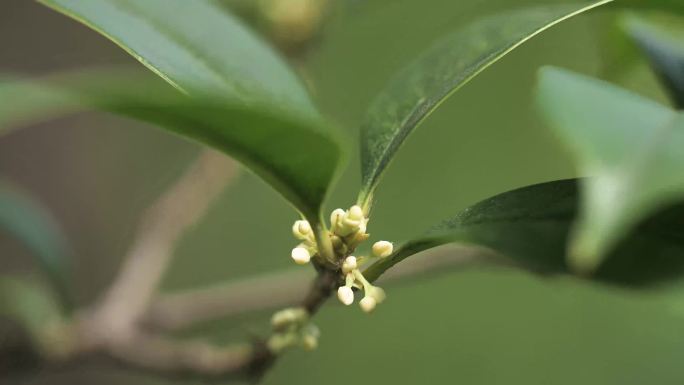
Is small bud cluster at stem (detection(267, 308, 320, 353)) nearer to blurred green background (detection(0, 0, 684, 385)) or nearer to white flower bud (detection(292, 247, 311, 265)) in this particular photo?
white flower bud (detection(292, 247, 311, 265))

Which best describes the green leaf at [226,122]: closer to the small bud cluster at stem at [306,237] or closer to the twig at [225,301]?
the small bud cluster at stem at [306,237]

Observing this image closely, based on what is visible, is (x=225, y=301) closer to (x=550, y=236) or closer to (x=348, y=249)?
(x=348, y=249)

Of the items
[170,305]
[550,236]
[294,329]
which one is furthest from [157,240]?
[550,236]

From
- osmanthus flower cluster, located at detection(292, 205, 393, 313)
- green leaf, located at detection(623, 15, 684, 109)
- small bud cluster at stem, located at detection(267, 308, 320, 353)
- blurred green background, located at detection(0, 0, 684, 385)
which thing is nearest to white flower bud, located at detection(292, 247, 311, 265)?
osmanthus flower cluster, located at detection(292, 205, 393, 313)

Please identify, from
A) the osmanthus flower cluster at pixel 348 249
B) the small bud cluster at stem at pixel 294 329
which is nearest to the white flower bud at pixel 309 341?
the small bud cluster at stem at pixel 294 329

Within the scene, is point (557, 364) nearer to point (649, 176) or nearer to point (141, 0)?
point (141, 0)
